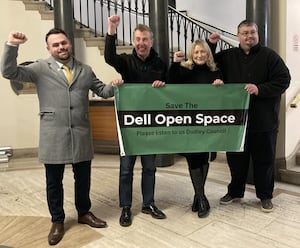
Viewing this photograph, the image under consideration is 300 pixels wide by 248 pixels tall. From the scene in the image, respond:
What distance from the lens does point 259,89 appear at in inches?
105

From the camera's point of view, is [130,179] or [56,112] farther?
[130,179]

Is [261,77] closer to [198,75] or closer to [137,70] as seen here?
[198,75]

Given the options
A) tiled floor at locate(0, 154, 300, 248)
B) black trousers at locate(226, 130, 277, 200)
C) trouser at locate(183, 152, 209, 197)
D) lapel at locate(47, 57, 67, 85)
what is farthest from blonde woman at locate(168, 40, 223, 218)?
lapel at locate(47, 57, 67, 85)

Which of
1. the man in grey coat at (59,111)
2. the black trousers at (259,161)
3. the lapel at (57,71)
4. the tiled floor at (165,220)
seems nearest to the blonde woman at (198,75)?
the tiled floor at (165,220)

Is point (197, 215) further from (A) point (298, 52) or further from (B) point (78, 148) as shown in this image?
(A) point (298, 52)

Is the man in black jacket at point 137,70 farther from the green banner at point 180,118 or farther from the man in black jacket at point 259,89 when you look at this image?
the man in black jacket at point 259,89

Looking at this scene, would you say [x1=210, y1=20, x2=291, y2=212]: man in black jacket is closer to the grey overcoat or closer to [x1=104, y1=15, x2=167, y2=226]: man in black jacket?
[x1=104, y1=15, x2=167, y2=226]: man in black jacket

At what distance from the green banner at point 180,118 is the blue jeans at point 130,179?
0.34 feet

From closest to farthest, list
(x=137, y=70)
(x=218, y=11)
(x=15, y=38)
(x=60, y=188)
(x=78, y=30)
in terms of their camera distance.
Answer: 1. (x=15, y=38)
2. (x=60, y=188)
3. (x=137, y=70)
4. (x=78, y=30)
5. (x=218, y=11)

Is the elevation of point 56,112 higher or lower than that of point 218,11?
lower

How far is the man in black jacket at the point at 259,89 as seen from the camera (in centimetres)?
271

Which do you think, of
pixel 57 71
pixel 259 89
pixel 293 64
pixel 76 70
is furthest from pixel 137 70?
pixel 293 64

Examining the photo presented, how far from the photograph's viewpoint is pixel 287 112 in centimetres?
360

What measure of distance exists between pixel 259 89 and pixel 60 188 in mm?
1670
